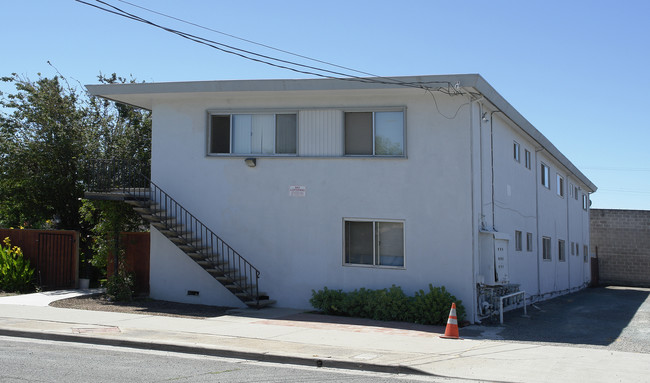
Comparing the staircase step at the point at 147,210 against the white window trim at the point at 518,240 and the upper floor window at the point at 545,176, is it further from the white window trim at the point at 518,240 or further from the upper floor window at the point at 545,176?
the upper floor window at the point at 545,176

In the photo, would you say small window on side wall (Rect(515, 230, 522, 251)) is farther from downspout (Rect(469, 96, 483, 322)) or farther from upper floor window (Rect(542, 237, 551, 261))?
downspout (Rect(469, 96, 483, 322))

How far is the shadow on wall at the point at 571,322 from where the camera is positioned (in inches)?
490

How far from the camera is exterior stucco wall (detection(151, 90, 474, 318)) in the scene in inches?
587

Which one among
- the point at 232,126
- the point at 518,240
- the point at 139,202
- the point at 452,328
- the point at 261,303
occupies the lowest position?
the point at 452,328

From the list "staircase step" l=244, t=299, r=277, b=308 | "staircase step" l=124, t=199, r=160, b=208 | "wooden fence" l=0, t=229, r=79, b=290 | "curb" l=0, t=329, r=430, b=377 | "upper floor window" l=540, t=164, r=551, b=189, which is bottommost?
"curb" l=0, t=329, r=430, b=377

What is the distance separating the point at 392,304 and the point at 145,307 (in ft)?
19.5

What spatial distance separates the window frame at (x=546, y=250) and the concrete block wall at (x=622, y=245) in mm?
13436

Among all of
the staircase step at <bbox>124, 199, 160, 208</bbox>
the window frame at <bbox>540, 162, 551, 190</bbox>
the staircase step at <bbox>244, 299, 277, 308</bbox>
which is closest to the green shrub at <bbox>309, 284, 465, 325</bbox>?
the staircase step at <bbox>244, 299, 277, 308</bbox>

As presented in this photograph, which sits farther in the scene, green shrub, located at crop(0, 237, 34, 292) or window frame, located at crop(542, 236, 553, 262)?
window frame, located at crop(542, 236, 553, 262)

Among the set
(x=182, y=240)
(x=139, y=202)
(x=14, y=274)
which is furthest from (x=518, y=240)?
(x=14, y=274)

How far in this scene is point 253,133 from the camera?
16.6 m

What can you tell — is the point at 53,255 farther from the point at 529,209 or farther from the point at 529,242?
the point at 529,209

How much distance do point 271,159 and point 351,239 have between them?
2.84 metres

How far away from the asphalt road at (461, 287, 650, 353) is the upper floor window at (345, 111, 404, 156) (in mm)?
4607
